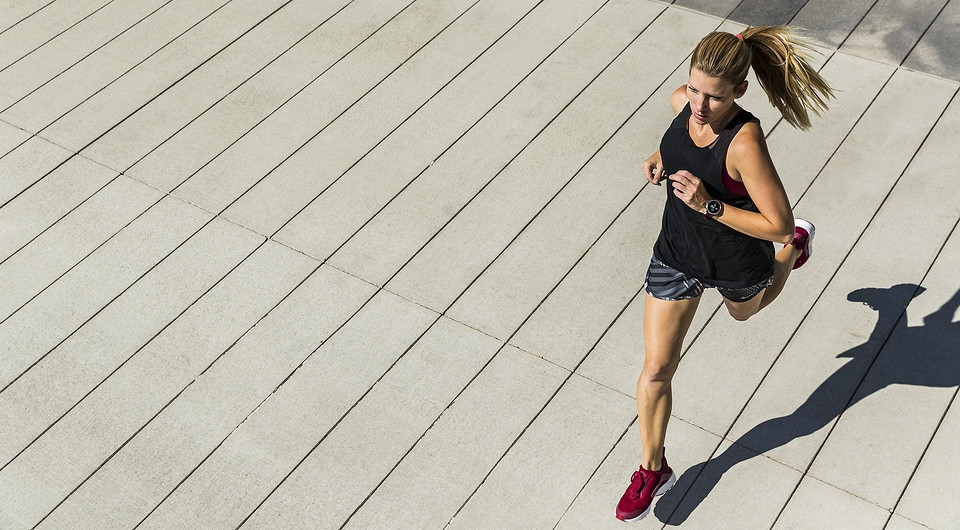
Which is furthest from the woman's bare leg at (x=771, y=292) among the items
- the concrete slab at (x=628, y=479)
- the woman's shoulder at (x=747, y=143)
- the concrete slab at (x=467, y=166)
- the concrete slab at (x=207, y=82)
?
the concrete slab at (x=207, y=82)

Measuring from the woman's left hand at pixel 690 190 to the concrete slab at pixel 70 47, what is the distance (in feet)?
13.0

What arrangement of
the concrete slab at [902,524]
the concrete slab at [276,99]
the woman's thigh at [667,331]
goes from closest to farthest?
the woman's thigh at [667,331], the concrete slab at [902,524], the concrete slab at [276,99]

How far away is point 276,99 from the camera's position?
5.33 m

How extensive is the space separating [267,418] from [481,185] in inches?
61.2

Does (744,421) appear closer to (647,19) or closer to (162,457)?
(162,457)

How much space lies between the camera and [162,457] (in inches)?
147

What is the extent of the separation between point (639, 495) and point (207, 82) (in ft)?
11.0

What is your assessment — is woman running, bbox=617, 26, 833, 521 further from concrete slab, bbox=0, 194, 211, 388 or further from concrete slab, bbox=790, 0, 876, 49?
concrete slab, bbox=790, 0, 876, 49

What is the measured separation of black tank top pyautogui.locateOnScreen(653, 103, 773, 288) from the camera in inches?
120

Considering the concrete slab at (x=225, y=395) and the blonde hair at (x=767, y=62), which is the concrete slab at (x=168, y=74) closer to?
the concrete slab at (x=225, y=395)

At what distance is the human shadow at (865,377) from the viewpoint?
356 cm

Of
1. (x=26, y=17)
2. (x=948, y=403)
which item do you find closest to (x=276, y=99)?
(x=26, y=17)

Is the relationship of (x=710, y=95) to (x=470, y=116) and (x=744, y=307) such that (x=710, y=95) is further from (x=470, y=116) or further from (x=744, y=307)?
(x=470, y=116)

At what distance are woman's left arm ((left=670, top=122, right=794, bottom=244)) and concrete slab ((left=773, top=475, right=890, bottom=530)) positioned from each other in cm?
103
